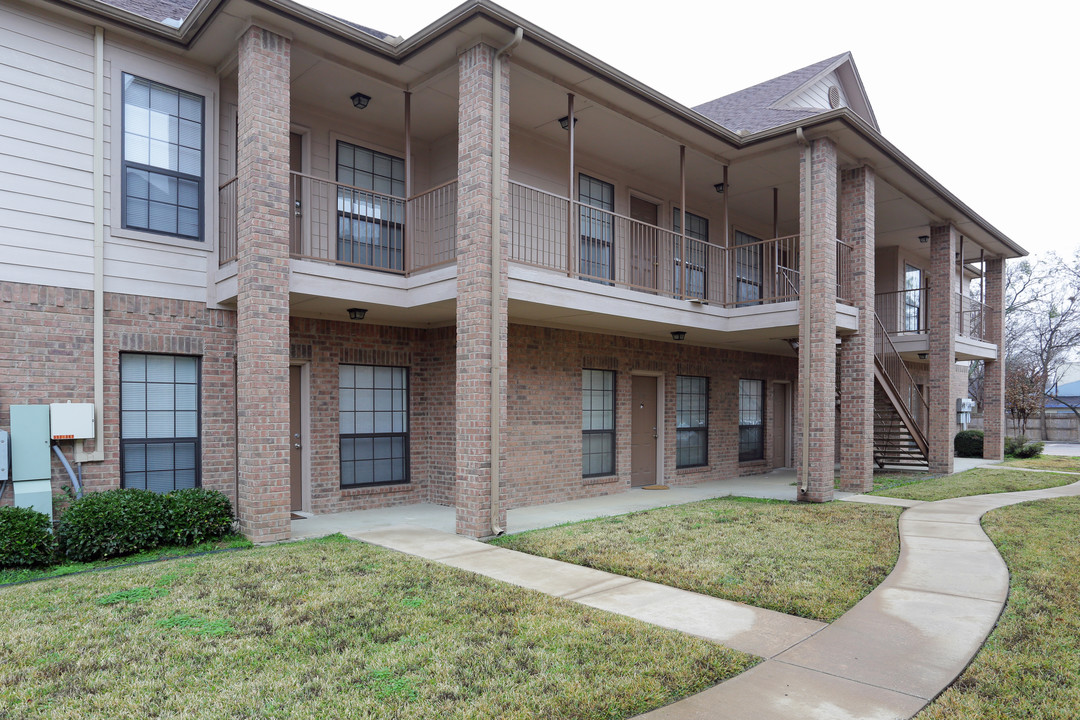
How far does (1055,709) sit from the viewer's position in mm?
3568

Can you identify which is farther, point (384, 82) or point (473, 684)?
point (384, 82)

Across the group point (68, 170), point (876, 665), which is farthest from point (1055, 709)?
point (68, 170)

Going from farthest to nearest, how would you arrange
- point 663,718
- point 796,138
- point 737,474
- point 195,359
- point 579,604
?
point 737,474 → point 796,138 → point 195,359 → point 579,604 → point 663,718

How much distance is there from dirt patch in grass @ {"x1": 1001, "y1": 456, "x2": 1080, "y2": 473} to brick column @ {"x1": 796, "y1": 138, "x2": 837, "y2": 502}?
→ 9220mm

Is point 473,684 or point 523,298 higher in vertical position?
point 523,298

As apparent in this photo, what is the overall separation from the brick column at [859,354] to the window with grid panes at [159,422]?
1032 centimetres

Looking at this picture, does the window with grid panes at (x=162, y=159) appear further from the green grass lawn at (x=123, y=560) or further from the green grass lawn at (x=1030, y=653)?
the green grass lawn at (x=1030, y=653)

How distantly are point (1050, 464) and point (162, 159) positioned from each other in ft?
68.3

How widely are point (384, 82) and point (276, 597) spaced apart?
6459mm

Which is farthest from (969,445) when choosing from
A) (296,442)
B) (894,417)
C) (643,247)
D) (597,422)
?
(296,442)

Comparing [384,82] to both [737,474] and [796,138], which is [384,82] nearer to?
[796,138]

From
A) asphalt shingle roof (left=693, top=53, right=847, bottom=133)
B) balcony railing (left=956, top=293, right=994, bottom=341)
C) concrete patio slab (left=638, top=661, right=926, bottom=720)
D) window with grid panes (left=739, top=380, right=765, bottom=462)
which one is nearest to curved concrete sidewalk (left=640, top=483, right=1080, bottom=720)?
concrete patio slab (left=638, top=661, right=926, bottom=720)

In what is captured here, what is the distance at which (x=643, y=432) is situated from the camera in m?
13.1

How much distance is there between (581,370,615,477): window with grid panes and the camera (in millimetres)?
11750
